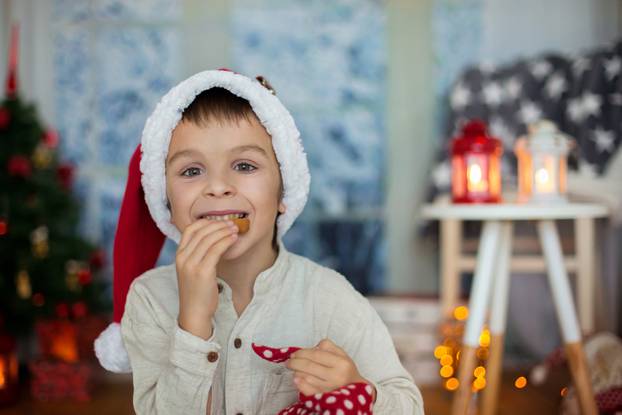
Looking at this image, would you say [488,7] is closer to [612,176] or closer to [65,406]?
[612,176]

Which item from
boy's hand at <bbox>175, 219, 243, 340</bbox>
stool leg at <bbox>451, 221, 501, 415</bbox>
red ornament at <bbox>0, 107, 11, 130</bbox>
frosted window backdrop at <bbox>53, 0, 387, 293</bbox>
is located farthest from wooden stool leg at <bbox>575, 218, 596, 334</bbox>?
red ornament at <bbox>0, 107, 11, 130</bbox>

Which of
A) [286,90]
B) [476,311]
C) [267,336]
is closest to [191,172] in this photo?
[267,336]

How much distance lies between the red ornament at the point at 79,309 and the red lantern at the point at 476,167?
1508mm

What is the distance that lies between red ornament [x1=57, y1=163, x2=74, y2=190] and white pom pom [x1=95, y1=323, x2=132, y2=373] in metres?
1.67

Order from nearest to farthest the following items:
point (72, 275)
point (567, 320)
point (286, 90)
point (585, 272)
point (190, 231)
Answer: point (190, 231) < point (567, 320) < point (585, 272) < point (72, 275) < point (286, 90)

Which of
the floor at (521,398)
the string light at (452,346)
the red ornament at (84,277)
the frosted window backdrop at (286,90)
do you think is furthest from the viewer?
the frosted window backdrop at (286,90)

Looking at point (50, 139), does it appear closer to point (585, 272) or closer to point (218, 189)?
point (218, 189)

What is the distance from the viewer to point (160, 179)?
3.32 feet

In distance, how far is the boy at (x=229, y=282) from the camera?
0.87 m

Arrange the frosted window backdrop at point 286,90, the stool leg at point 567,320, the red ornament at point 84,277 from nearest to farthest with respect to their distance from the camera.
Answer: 1. the stool leg at point 567,320
2. the red ornament at point 84,277
3. the frosted window backdrop at point 286,90

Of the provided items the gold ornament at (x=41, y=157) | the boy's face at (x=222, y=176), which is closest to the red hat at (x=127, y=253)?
the boy's face at (x=222, y=176)

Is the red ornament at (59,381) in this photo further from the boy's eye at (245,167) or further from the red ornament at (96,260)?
the boy's eye at (245,167)

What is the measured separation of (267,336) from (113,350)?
28 centimetres

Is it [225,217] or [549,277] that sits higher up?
[225,217]
